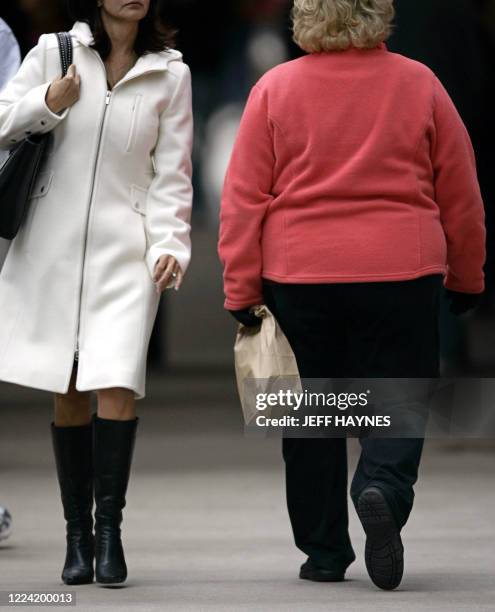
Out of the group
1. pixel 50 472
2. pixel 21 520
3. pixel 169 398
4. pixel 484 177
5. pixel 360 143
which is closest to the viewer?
pixel 360 143

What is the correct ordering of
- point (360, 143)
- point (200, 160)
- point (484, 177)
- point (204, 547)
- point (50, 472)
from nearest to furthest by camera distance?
point (360, 143) → point (204, 547) → point (50, 472) → point (484, 177) → point (200, 160)

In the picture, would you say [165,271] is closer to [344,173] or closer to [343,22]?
[344,173]

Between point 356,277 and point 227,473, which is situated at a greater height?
point 356,277

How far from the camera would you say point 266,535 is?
6836 mm

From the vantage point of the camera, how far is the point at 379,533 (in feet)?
17.2

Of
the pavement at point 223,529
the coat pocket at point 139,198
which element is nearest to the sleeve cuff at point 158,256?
the coat pocket at point 139,198

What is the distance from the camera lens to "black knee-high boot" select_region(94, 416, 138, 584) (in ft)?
18.1

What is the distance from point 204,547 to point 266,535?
0.33 m

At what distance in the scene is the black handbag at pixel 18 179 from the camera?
550 centimetres

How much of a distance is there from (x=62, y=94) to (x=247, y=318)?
0.86m

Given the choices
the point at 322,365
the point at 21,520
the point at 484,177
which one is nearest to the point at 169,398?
the point at 484,177

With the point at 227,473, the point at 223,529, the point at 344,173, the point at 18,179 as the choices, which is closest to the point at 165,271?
the point at 18,179

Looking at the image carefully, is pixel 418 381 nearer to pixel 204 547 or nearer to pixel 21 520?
→ pixel 204 547

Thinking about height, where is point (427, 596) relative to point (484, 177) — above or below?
above
